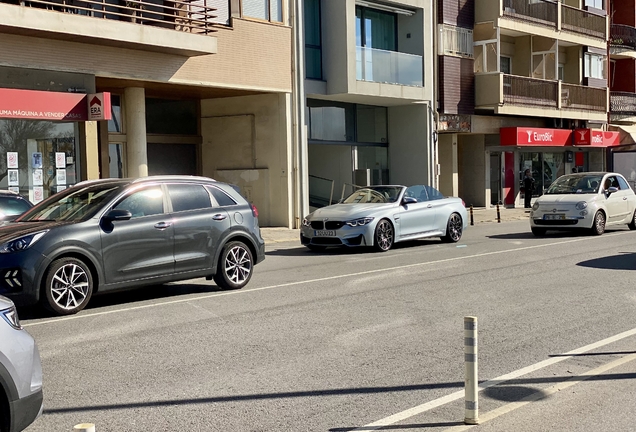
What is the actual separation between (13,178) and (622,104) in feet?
108

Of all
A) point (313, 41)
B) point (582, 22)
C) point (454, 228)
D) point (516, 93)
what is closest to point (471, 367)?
point (454, 228)

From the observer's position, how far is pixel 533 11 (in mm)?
34688

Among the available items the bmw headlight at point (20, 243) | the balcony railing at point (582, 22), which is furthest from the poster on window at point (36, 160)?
the balcony railing at point (582, 22)

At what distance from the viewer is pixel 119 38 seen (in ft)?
59.6

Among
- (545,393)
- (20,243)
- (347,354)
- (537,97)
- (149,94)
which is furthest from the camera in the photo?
(537,97)

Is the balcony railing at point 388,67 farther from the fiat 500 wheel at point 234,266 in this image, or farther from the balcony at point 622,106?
the balcony at point 622,106

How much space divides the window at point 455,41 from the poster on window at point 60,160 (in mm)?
16394

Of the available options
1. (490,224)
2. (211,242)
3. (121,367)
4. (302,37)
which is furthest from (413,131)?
(121,367)

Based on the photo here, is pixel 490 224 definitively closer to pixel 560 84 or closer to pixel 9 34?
pixel 560 84

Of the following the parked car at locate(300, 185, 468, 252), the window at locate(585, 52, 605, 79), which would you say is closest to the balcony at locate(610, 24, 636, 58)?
the window at locate(585, 52, 605, 79)

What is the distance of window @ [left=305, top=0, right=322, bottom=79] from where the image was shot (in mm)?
25706

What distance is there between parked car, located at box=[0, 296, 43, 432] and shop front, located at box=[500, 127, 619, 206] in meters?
30.9

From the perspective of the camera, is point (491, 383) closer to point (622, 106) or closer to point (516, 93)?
point (516, 93)

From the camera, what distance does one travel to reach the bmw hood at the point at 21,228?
30.6 ft
